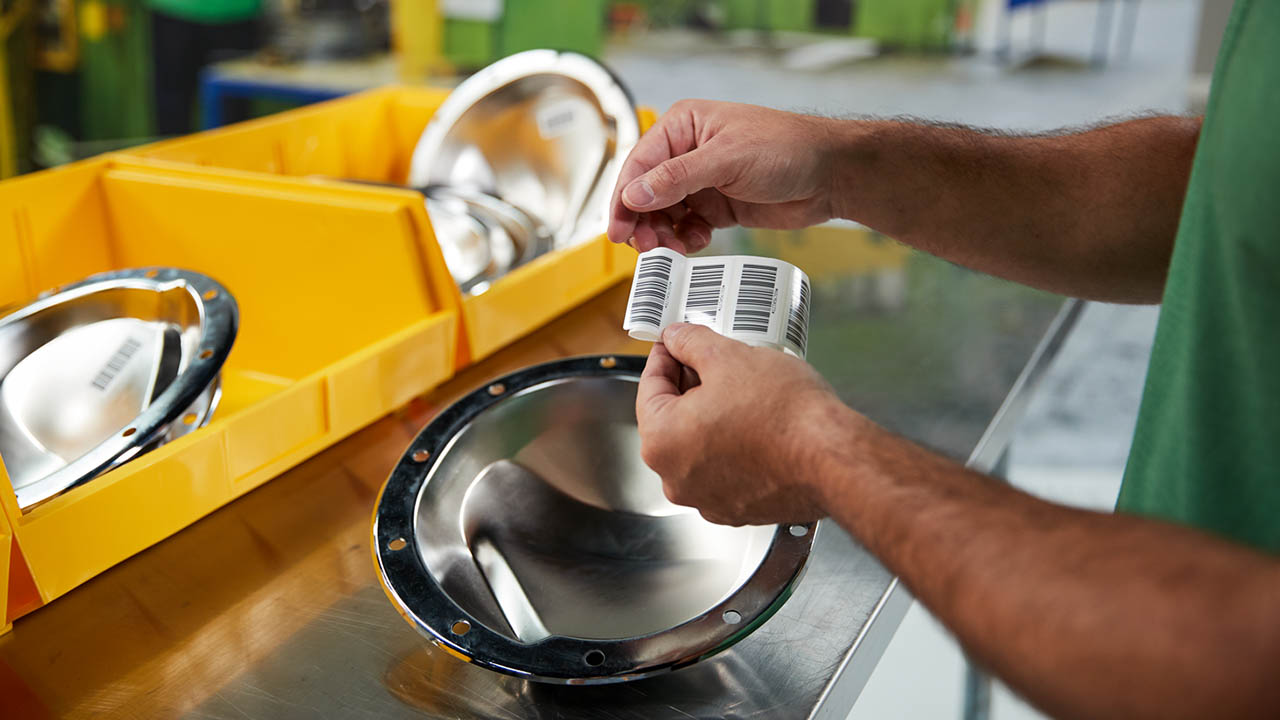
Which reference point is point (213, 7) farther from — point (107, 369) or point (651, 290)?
point (651, 290)

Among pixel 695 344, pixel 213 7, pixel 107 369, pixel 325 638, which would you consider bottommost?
pixel 325 638

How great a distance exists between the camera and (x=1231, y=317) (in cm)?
53

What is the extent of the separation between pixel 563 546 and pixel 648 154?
36cm

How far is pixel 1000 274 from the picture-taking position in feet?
3.04

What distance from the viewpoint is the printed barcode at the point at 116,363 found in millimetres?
825

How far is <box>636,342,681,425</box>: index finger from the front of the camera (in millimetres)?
622

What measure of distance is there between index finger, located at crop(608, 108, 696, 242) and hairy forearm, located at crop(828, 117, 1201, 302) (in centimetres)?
14

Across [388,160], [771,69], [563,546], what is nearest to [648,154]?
[563,546]

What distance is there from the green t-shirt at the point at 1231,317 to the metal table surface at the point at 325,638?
255 millimetres

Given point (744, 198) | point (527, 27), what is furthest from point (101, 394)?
point (527, 27)

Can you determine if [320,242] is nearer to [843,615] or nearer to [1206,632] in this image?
[843,615]

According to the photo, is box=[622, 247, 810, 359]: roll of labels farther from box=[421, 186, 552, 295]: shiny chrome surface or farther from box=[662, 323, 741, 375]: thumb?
box=[421, 186, 552, 295]: shiny chrome surface

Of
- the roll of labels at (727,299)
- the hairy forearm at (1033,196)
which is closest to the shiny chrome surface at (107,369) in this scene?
the roll of labels at (727,299)

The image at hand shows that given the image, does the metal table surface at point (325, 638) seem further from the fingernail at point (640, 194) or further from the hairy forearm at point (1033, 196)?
the fingernail at point (640, 194)
